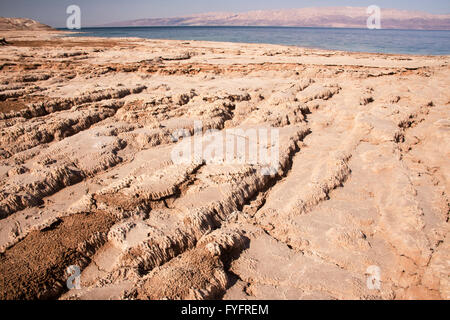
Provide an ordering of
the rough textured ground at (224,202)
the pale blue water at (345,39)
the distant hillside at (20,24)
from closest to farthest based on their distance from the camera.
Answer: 1. the rough textured ground at (224,202)
2. the pale blue water at (345,39)
3. the distant hillside at (20,24)

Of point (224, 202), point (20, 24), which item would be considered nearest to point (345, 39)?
point (224, 202)

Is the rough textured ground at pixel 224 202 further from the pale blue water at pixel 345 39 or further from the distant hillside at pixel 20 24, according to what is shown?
the distant hillside at pixel 20 24

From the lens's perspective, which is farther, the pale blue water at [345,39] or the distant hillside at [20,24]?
the distant hillside at [20,24]

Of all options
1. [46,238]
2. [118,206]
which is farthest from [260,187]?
[46,238]

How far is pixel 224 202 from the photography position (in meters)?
2.74

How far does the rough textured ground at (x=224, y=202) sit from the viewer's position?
1986 mm

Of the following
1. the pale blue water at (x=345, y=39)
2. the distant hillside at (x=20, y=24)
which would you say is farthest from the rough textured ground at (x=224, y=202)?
the distant hillside at (x=20, y=24)

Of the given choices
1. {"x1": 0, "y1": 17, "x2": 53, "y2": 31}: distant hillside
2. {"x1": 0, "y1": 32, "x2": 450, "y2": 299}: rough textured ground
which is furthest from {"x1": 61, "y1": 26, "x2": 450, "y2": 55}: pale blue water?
{"x1": 0, "y1": 32, "x2": 450, "y2": 299}: rough textured ground

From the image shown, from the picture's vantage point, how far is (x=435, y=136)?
4.09 meters

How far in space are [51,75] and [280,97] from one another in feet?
21.6

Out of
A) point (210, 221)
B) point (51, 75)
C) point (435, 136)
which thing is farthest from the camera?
point (51, 75)

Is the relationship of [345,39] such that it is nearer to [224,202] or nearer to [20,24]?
[224,202]

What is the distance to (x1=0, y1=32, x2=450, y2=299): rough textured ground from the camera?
1.99m
